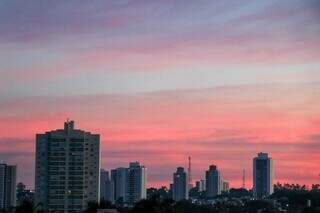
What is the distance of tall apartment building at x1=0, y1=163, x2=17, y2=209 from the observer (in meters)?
65.7

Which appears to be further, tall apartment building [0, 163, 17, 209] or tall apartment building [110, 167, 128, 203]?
→ tall apartment building [110, 167, 128, 203]

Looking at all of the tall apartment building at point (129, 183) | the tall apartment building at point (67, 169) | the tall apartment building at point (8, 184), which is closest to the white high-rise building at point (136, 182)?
the tall apartment building at point (129, 183)

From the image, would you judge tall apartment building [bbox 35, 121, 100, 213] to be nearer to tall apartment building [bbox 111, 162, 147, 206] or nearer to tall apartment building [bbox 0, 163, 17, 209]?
tall apartment building [bbox 0, 163, 17, 209]

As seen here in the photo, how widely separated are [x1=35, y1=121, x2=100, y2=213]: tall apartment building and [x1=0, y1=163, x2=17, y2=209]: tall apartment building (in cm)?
1190

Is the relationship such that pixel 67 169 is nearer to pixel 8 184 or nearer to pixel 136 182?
pixel 8 184

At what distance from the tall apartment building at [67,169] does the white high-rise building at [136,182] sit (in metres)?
24.7

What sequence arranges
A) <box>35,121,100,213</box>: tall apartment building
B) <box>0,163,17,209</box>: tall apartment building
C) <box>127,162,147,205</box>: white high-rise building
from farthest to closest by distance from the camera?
<box>127,162,147,205</box>: white high-rise building, <box>0,163,17,209</box>: tall apartment building, <box>35,121,100,213</box>: tall apartment building

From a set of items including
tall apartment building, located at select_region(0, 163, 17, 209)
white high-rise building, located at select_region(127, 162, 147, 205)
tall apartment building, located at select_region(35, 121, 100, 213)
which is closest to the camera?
tall apartment building, located at select_region(35, 121, 100, 213)

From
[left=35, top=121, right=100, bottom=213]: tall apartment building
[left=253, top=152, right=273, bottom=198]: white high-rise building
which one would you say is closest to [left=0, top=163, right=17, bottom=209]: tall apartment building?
[left=35, top=121, right=100, bottom=213]: tall apartment building

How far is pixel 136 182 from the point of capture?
269ft

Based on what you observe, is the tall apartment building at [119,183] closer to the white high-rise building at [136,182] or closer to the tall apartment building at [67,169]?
the white high-rise building at [136,182]

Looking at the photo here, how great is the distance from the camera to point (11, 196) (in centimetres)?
6681

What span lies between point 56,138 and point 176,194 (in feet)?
104

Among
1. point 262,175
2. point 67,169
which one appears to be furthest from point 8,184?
point 262,175
